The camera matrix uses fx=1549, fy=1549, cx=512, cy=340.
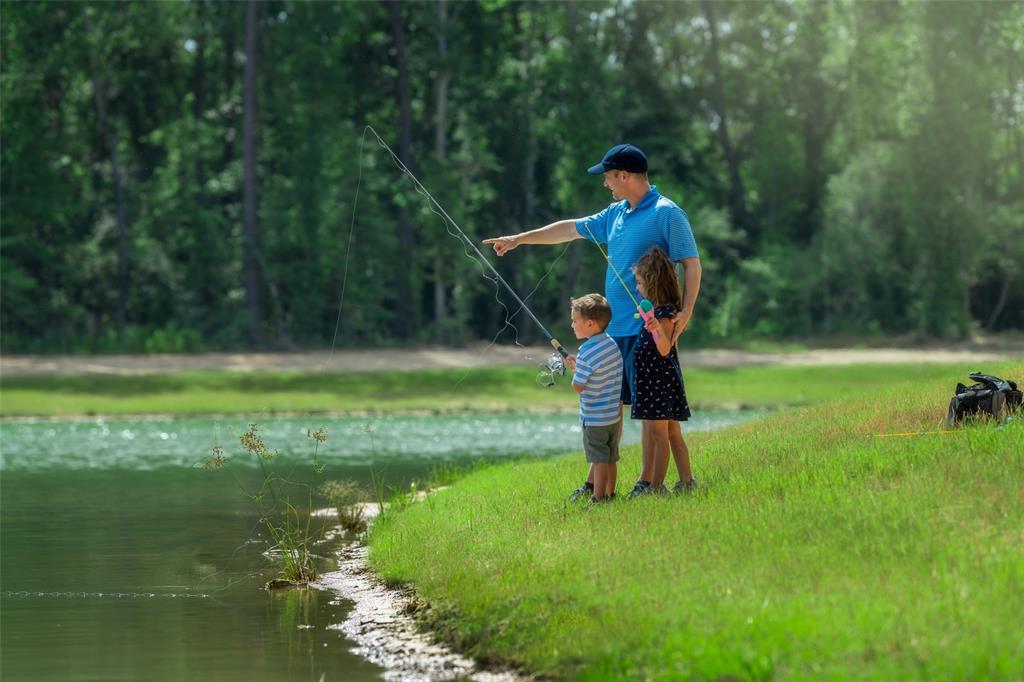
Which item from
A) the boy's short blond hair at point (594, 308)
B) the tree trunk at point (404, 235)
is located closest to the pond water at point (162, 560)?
the boy's short blond hair at point (594, 308)

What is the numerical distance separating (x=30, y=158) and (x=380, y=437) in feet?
64.6

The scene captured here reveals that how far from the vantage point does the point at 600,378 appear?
9750 mm

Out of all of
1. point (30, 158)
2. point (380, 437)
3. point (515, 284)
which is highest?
point (30, 158)

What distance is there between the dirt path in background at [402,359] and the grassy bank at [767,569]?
2448cm

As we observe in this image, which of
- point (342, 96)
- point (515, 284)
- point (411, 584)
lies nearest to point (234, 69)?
point (342, 96)

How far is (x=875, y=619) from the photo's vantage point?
6453 mm

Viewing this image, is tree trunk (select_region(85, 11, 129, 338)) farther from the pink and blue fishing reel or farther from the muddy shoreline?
the pink and blue fishing reel

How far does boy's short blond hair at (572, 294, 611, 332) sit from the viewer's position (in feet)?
32.0

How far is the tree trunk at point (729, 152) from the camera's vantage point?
47.1 m

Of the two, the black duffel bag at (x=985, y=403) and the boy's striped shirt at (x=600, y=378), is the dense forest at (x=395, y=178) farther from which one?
the boy's striped shirt at (x=600, y=378)

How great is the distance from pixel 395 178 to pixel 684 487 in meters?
32.4

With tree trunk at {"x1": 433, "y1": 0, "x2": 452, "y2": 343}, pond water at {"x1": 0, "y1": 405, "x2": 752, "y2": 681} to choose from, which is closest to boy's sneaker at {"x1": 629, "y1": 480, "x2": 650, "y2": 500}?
pond water at {"x1": 0, "y1": 405, "x2": 752, "y2": 681}

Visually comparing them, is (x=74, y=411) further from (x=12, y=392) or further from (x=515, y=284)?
(x=515, y=284)

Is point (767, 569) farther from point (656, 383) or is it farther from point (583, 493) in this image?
point (583, 493)
